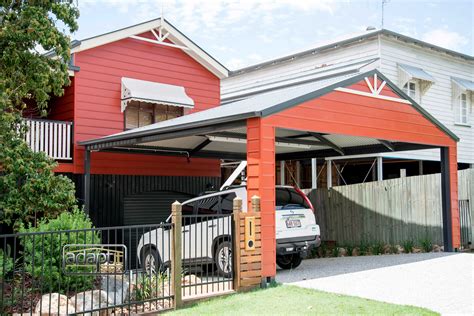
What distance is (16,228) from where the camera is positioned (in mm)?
10469

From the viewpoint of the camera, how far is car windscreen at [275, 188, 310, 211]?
36.9 ft

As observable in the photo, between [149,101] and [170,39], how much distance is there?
265 centimetres

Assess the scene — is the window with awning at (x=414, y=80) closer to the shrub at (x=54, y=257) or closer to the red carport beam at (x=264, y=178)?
the red carport beam at (x=264, y=178)

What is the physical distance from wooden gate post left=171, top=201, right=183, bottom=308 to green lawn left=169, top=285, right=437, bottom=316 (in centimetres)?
23

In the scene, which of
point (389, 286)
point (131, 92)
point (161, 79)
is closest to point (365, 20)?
point (161, 79)

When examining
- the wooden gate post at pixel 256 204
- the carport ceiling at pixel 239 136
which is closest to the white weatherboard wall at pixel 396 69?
the carport ceiling at pixel 239 136

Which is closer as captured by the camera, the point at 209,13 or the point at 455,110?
the point at 209,13

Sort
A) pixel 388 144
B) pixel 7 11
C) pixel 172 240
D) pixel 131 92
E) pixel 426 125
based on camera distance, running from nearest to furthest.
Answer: pixel 172 240 < pixel 7 11 < pixel 426 125 < pixel 388 144 < pixel 131 92

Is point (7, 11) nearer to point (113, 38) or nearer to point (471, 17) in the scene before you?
point (113, 38)

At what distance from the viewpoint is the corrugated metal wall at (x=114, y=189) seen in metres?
15.6

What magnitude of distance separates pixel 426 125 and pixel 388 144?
4.00ft

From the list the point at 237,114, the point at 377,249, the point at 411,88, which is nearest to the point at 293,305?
the point at 237,114

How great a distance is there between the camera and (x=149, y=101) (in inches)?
637

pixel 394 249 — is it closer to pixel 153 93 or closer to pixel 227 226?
pixel 227 226
